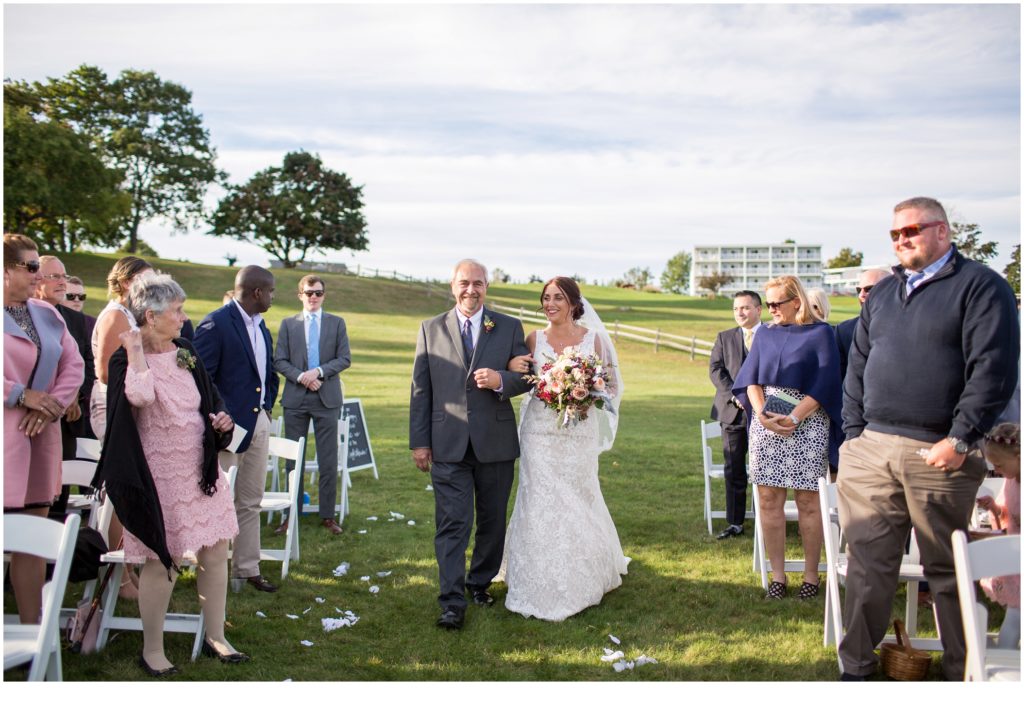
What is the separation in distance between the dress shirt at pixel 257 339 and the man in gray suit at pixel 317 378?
138cm

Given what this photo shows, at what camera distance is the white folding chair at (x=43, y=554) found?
372 cm

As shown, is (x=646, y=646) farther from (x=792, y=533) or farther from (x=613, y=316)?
(x=613, y=316)

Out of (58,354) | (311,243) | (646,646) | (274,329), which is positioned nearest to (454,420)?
(646,646)

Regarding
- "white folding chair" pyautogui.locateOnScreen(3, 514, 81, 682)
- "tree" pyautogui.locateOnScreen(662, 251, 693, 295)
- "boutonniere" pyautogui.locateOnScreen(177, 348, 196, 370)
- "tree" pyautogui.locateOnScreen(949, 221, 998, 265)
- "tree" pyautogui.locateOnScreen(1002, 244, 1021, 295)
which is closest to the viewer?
"white folding chair" pyautogui.locateOnScreen(3, 514, 81, 682)

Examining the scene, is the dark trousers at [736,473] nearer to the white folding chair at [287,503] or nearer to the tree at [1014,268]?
the tree at [1014,268]

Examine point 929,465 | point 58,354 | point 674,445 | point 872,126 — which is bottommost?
point 674,445

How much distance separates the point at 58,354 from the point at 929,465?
16.1 feet

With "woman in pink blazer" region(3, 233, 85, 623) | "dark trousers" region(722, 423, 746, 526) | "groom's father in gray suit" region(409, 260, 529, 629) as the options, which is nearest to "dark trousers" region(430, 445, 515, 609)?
"groom's father in gray suit" region(409, 260, 529, 629)

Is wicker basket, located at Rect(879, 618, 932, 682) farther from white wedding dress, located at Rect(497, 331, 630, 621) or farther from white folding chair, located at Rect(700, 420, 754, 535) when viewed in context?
white folding chair, located at Rect(700, 420, 754, 535)

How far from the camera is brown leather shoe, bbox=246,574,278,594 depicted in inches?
253

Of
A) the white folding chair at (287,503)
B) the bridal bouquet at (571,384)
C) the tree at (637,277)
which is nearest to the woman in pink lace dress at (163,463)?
the white folding chair at (287,503)

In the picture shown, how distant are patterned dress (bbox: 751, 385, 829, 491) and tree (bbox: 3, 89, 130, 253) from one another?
35.7 meters

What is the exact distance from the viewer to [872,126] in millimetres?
7094

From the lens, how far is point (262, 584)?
254 inches
